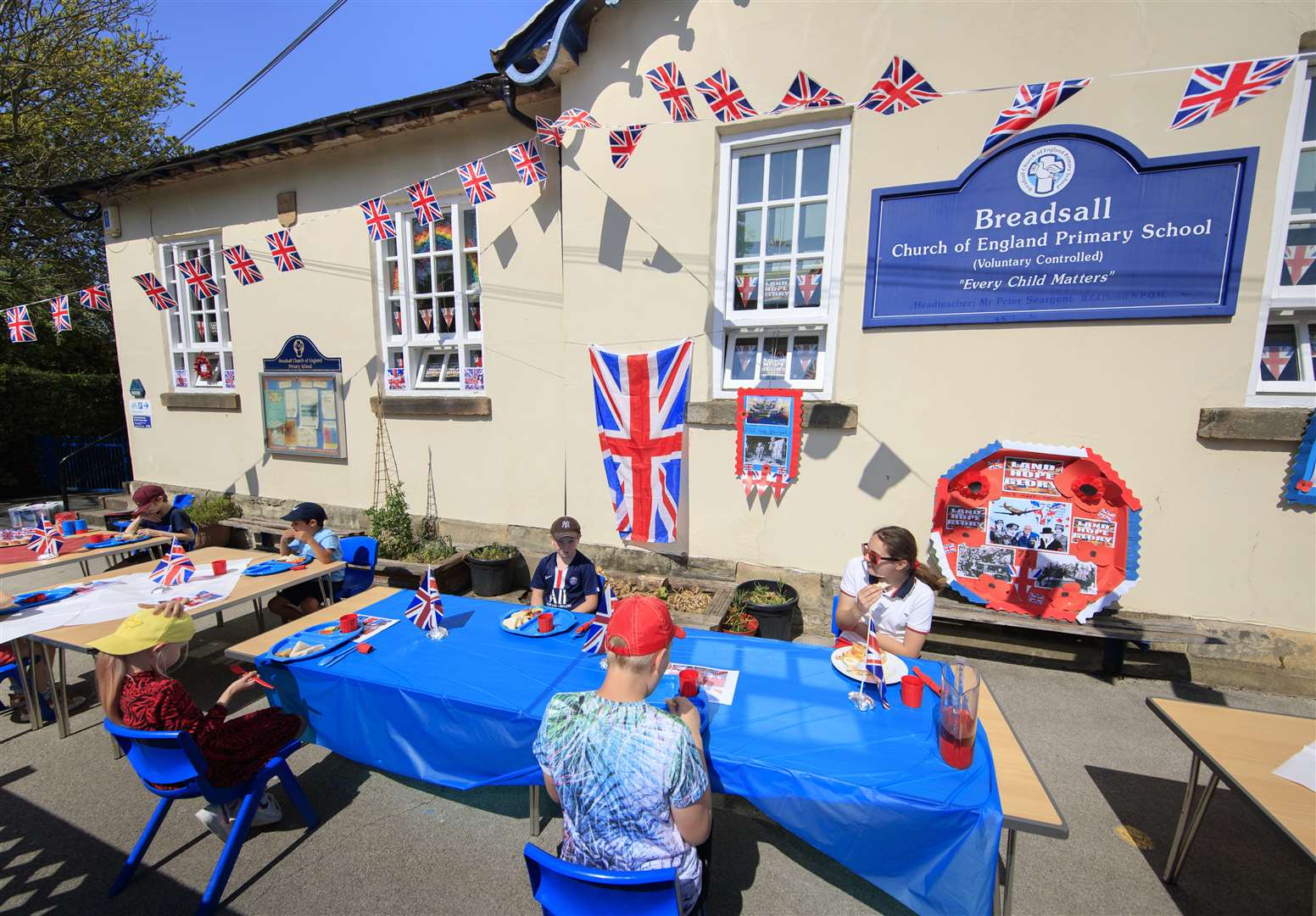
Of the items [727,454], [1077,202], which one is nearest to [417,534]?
[727,454]

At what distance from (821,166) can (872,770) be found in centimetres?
488

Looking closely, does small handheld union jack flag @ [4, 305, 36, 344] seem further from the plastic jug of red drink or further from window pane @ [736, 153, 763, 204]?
the plastic jug of red drink

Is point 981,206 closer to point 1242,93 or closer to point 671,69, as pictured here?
point 1242,93

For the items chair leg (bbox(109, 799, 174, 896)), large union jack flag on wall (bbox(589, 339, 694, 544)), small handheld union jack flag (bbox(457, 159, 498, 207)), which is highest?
small handheld union jack flag (bbox(457, 159, 498, 207))

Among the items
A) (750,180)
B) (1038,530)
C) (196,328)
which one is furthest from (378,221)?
(1038,530)

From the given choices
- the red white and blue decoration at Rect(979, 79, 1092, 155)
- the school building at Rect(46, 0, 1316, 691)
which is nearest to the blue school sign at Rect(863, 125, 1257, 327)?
the school building at Rect(46, 0, 1316, 691)

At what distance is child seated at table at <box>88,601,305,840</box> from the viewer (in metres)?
2.36

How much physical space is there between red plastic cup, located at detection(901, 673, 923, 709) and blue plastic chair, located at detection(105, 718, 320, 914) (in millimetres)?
3032

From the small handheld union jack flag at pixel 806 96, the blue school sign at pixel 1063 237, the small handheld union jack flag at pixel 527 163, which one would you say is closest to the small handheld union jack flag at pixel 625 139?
the small handheld union jack flag at pixel 527 163

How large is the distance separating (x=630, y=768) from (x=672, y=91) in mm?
5098

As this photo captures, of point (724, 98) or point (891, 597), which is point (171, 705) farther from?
point (724, 98)

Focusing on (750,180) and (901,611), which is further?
(750,180)

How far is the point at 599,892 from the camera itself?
158 centimetres

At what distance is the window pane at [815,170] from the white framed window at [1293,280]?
3.13 metres
